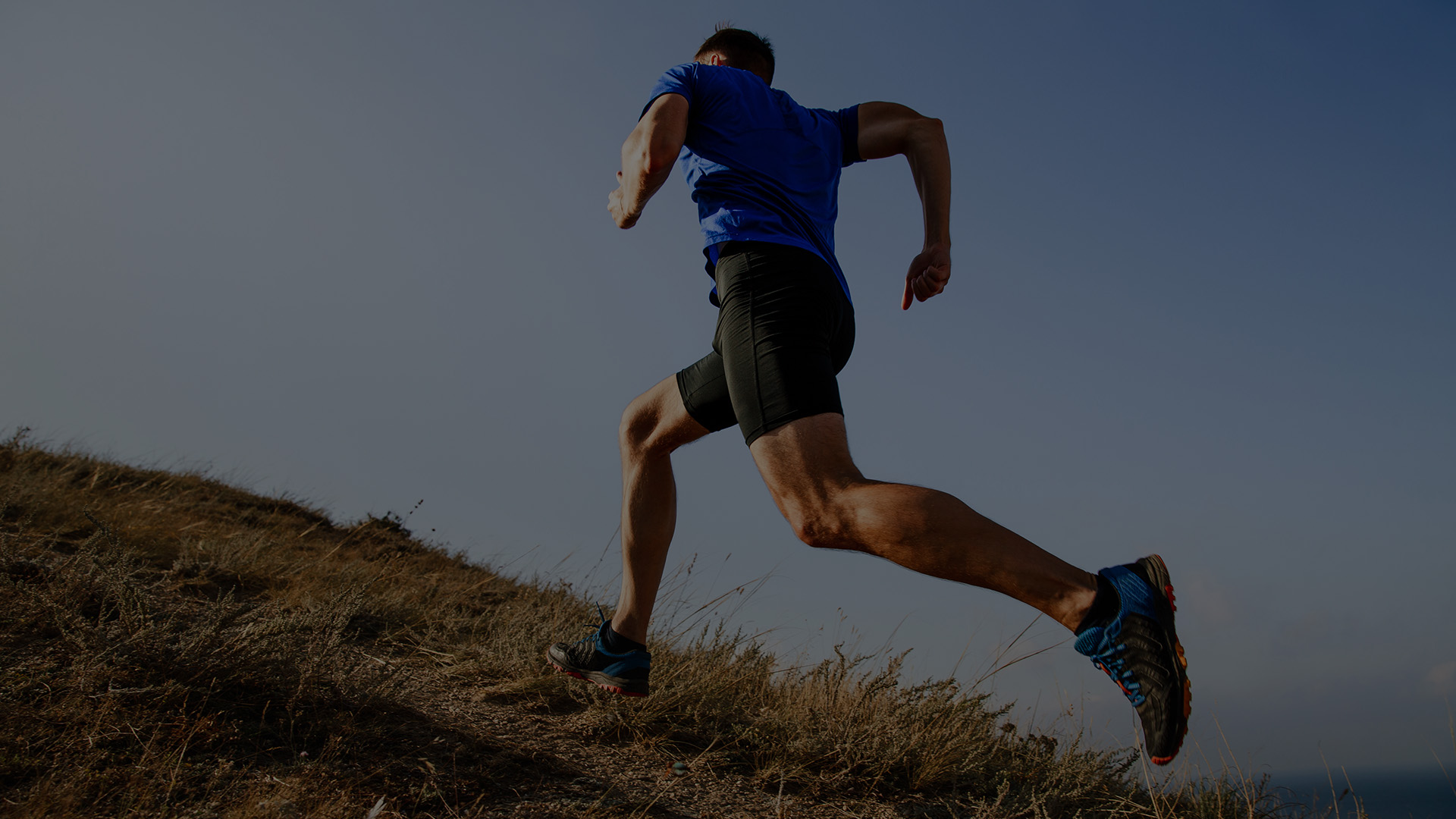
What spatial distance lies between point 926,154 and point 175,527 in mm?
5187

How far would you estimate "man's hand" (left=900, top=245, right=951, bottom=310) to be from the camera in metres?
1.98

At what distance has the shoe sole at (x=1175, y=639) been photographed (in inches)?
55.3

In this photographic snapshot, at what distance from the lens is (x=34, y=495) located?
Result: 4344 mm

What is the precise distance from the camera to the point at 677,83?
1.94m

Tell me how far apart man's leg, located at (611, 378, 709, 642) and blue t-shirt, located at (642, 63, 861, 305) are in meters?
0.43

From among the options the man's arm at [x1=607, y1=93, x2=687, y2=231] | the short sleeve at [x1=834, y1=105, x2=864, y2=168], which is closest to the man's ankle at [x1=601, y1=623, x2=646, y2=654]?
the man's arm at [x1=607, y1=93, x2=687, y2=231]

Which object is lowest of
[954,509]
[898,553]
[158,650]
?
[158,650]

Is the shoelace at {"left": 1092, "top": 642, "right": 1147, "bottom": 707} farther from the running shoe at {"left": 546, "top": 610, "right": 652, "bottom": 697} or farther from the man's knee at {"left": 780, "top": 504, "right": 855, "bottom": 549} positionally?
the running shoe at {"left": 546, "top": 610, "right": 652, "bottom": 697}

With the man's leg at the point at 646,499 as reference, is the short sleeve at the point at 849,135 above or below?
above

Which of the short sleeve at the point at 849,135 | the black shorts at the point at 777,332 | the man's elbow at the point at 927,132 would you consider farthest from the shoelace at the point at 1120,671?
the short sleeve at the point at 849,135

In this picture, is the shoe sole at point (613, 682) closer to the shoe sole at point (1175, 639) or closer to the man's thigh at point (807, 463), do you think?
the man's thigh at point (807, 463)

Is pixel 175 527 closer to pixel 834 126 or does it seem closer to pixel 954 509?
pixel 834 126

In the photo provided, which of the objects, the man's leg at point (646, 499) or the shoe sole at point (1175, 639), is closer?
the shoe sole at point (1175, 639)

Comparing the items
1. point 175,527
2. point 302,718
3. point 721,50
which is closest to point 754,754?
point 302,718
